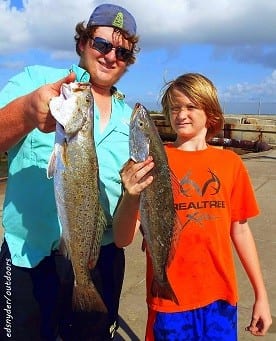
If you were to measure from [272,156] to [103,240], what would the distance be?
13.0 meters

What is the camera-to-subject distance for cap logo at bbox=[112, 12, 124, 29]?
289 centimetres

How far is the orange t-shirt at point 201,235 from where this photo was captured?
2.92 m

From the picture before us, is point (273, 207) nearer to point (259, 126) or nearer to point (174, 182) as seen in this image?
point (174, 182)

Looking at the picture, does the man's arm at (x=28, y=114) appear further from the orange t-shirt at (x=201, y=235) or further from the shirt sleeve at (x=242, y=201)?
the shirt sleeve at (x=242, y=201)

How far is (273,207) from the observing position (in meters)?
8.30

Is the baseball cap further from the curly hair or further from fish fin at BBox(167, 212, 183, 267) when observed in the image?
fish fin at BBox(167, 212, 183, 267)

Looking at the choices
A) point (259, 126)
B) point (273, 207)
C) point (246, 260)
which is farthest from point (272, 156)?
point (246, 260)

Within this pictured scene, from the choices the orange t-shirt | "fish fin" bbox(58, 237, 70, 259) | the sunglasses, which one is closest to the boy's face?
the orange t-shirt

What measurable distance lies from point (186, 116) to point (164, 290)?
3.50 feet

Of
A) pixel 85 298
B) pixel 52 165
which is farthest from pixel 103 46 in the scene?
pixel 85 298

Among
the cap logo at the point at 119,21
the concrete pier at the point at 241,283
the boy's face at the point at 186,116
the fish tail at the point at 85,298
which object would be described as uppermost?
the cap logo at the point at 119,21

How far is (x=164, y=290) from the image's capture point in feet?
9.13

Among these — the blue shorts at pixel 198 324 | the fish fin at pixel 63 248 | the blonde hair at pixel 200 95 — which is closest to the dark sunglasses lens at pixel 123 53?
the blonde hair at pixel 200 95

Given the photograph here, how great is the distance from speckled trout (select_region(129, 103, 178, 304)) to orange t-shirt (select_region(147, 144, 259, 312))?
0.42 ft
